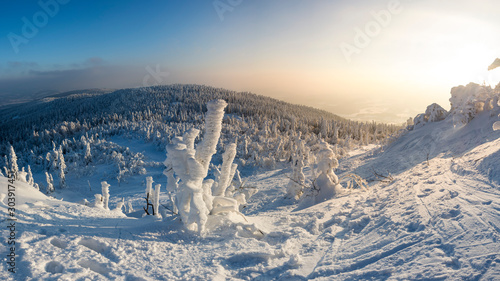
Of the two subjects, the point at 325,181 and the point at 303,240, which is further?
the point at 325,181

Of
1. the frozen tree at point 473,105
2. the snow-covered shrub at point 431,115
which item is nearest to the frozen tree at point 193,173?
the frozen tree at point 473,105

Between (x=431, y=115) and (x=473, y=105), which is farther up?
(x=473, y=105)

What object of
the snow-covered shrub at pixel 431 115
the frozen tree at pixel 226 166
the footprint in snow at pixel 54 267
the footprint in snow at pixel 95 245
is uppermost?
the snow-covered shrub at pixel 431 115

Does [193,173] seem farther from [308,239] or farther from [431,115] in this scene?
[431,115]

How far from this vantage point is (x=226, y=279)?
405 cm

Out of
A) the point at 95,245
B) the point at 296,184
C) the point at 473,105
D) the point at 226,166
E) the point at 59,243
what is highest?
the point at 473,105

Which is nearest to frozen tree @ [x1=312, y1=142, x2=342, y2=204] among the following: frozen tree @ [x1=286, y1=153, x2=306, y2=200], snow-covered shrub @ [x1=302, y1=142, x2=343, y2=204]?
snow-covered shrub @ [x1=302, y1=142, x2=343, y2=204]

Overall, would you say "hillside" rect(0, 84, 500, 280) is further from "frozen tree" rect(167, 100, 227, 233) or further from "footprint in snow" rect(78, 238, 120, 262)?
"frozen tree" rect(167, 100, 227, 233)

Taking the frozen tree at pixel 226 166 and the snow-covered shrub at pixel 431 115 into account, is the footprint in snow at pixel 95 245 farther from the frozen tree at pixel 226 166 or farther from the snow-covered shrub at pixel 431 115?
the snow-covered shrub at pixel 431 115

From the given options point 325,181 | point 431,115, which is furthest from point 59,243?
point 431,115

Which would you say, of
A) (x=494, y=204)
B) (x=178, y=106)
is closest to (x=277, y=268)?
(x=494, y=204)

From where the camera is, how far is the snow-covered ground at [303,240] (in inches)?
141

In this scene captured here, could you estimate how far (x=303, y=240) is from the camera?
5.40 meters

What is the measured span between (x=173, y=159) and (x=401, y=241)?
196 inches
